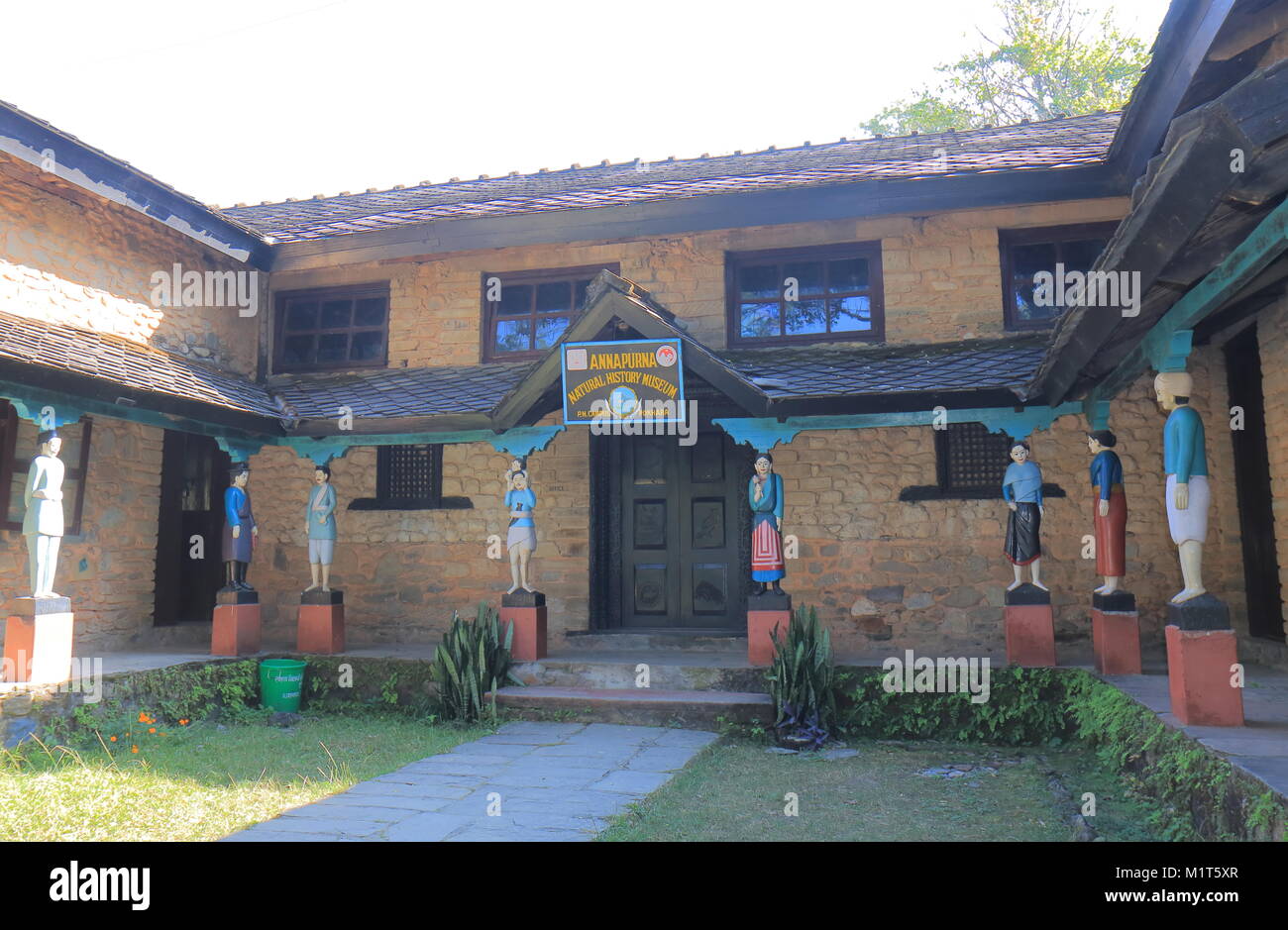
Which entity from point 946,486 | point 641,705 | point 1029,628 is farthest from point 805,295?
point 641,705

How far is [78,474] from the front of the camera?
28.5 ft

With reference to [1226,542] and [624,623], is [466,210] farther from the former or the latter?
[1226,542]

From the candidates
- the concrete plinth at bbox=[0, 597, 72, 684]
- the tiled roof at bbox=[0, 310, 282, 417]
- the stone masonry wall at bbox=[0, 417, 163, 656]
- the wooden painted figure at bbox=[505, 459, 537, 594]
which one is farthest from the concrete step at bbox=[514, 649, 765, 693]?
the stone masonry wall at bbox=[0, 417, 163, 656]

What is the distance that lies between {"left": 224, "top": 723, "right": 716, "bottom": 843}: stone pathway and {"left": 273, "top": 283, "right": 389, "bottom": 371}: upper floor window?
531cm

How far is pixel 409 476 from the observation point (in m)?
10.0

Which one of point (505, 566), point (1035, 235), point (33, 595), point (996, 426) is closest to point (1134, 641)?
point (996, 426)

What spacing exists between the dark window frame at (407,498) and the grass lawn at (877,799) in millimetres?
4544

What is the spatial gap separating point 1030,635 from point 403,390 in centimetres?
629

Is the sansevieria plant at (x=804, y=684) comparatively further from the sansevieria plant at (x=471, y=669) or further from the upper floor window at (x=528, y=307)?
the upper floor window at (x=528, y=307)

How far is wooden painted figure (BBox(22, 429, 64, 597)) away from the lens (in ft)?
22.3

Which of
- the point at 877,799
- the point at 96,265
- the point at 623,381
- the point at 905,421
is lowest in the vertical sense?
the point at 877,799

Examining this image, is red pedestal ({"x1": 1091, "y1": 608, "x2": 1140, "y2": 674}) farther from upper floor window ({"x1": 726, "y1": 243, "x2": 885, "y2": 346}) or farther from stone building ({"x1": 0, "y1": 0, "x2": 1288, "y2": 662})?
upper floor window ({"x1": 726, "y1": 243, "x2": 885, "y2": 346})

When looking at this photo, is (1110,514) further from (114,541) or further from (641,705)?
(114,541)

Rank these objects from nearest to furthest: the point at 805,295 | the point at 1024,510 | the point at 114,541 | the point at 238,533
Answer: the point at 1024,510 → the point at 238,533 → the point at 114,541 → the point at 805,295
